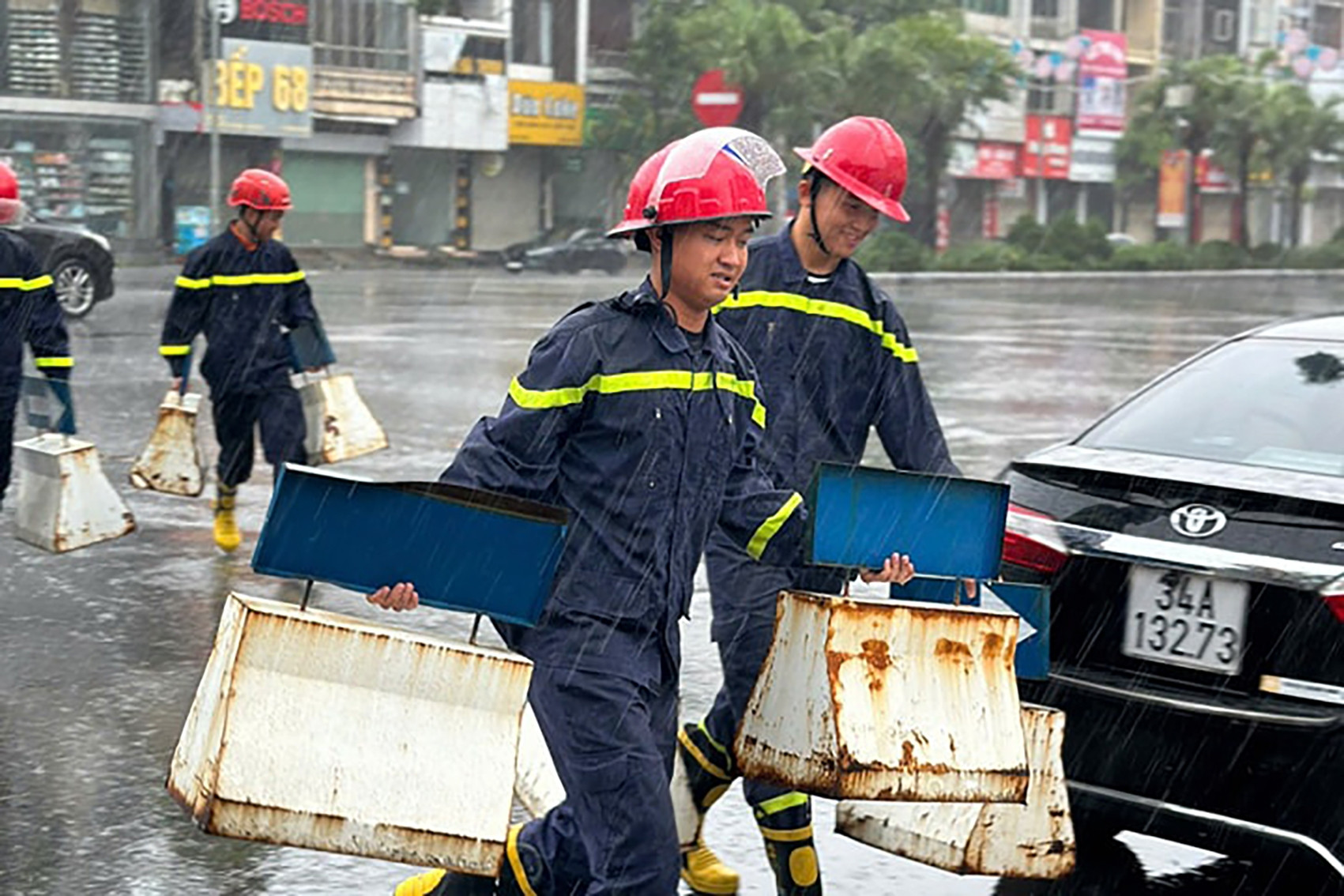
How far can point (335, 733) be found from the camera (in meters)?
3.40

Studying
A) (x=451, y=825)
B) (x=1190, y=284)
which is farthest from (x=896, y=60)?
(x=451, y=825)

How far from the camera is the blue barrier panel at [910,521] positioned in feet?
13.2

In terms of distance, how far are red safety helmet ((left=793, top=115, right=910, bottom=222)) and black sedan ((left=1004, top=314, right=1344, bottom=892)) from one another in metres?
0.75

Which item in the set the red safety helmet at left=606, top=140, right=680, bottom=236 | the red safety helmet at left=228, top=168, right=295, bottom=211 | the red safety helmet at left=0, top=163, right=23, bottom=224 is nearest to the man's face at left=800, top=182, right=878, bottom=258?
the red safety helmet at left=606, top=140, right=680, bottom=236

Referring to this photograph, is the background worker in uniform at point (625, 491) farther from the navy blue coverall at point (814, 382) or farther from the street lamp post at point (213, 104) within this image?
the street lamp post at point (213, 104)

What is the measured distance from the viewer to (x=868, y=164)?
15.5ft

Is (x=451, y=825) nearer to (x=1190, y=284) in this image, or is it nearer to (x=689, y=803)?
(x=689, y=803)

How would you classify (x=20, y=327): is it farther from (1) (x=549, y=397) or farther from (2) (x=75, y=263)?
(2) (x=75, y=263)

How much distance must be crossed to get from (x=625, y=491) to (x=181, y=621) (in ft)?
14.8

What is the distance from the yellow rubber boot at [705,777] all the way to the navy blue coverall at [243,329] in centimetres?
446

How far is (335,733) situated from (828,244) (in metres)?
1.91

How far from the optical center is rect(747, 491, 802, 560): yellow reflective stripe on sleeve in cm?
409

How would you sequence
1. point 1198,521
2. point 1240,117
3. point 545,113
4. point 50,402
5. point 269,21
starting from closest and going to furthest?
point 1198,521
point 50,402
point 269,21
point 545,113
point 1240,117

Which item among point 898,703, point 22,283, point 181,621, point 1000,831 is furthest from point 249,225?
point 898,703
